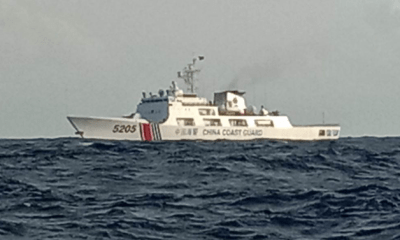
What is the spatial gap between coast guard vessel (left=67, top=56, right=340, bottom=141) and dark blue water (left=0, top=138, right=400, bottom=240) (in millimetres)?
30040

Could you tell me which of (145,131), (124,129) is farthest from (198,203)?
(124,129)

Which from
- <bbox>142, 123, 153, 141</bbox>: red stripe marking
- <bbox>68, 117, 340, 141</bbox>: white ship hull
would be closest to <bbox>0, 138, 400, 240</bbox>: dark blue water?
<bbox>142, 123, 153, 141</bbox>: red stripe marking

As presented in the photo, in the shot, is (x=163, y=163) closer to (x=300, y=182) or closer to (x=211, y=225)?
(x=300, y=182)

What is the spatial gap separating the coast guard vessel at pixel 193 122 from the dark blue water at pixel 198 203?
1183 inches

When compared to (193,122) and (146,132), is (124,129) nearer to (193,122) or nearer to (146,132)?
(146,132)

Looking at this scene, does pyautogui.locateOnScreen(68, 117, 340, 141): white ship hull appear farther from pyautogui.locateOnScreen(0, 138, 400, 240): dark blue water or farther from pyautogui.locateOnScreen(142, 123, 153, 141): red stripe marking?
pyautogui.locateOnScreen(0, 138, 400, 240): dark blue water

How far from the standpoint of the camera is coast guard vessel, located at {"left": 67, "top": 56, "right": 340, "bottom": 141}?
49000 mm

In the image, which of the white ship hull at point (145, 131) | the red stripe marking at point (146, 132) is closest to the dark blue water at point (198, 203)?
the red stripe marking at point (146, 132)

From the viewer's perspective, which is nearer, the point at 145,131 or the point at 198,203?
the point at 198,203

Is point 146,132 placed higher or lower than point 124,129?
lower

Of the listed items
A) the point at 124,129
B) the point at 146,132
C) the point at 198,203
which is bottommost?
the point at 146,132

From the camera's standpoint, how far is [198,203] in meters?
11.4

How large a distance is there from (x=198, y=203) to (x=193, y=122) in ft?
134

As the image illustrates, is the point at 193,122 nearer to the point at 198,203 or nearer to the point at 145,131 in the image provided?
the point at 145,131
